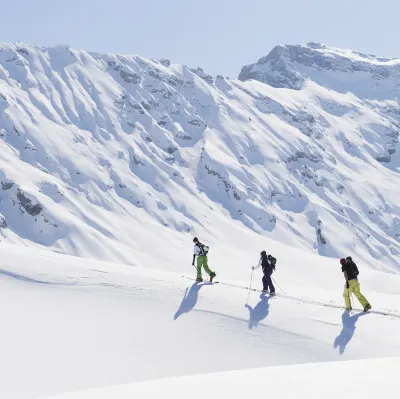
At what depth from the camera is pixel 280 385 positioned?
7016mm

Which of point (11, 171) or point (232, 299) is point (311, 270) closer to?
point (11, 171)

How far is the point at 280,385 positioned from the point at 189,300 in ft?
29.4

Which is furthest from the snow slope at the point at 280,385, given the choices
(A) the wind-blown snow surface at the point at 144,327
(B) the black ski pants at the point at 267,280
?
(B) the black ski pants at the point at 267,280

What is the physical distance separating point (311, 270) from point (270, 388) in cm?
14226

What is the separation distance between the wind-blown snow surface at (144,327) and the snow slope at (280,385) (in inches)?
179

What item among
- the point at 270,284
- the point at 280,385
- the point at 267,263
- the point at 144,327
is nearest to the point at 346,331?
the point at 270,284

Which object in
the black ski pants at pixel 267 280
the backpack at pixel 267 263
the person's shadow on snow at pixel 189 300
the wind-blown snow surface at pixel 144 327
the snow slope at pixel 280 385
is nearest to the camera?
the snow slope at pixel 280 385

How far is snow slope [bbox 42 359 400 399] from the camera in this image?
664 cm

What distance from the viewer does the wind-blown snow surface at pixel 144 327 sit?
11.9 meters

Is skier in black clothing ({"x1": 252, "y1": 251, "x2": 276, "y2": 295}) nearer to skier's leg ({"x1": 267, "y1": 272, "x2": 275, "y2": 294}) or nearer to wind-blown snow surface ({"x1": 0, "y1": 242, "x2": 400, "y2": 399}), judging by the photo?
skier's leg ({"x1": 267, "y1": 272, "x2": 275, "y2": 294})

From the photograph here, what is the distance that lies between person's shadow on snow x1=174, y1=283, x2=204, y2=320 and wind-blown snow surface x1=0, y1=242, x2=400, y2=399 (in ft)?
0.10

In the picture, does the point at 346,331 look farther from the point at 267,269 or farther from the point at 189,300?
the point at 189,300

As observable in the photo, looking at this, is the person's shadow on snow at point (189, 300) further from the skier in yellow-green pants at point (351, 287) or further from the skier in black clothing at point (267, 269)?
the skier in yellow-green pants at point (351, 287)

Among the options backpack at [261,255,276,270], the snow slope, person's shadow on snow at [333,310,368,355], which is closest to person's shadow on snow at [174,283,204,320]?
backpack at [261,255,276,270]
